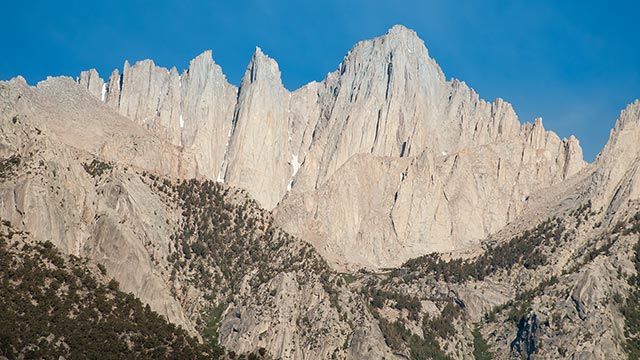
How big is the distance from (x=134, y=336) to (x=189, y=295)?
7081 cm

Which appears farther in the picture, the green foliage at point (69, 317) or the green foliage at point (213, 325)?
the green foliage at point (213, 325)

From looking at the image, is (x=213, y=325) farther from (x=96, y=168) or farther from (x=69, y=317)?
(x=69, y=317)

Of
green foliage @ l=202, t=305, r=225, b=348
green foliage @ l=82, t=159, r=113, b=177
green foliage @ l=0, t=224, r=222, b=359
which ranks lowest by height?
green foliage @ l=0, t=224, r=222, b=359

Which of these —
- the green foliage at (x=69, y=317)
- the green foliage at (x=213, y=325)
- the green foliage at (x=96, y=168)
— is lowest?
the green foliage at (x=69, y=317)

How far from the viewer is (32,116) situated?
→ 188875 mm

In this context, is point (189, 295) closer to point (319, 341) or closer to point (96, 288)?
point (319, 341)

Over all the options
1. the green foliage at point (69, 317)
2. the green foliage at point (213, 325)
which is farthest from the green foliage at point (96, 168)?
the green foliage at point (69, 317)

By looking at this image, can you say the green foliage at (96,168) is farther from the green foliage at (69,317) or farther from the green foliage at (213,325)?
the green foliage at (69,317)

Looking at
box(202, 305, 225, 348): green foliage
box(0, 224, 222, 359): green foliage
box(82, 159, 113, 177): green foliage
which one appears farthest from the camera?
box(82, 159, 113, 177): green foliage

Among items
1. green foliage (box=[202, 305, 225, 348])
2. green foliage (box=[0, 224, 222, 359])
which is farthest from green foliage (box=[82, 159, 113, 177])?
green foliage (box=[0, 224, 222, 359])

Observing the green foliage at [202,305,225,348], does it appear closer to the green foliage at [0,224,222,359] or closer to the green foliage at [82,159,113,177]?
the green foliage at [82,159,113,177]

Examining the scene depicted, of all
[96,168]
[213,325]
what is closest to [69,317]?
[213,325]

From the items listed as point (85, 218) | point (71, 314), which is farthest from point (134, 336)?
point (85, 218)

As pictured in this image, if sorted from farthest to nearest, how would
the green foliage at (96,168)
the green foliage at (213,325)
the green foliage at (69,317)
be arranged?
the green foliage at (96,168)
the green foliage at (213,325)
the green foliage at (69,317)
